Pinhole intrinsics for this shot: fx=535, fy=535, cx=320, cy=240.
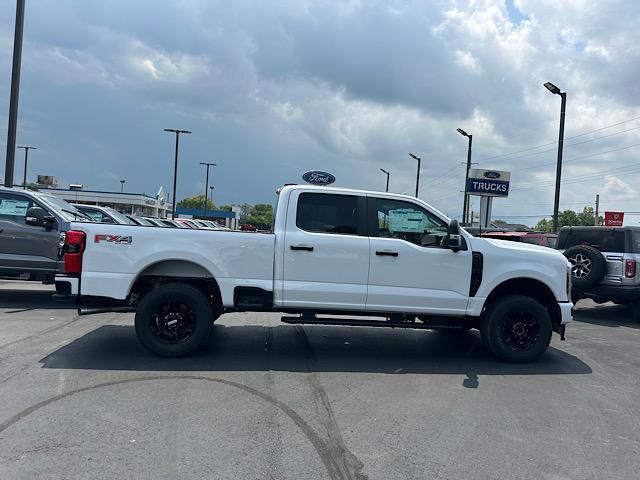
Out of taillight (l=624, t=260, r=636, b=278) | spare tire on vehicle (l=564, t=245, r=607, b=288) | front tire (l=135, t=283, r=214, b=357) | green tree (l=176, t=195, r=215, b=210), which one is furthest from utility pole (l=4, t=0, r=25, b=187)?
green tree (l=176, t=195, r=215, b=210)

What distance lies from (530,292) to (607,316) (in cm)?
588

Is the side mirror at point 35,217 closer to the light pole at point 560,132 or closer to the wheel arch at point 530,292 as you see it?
the wheel arch at point 530,292

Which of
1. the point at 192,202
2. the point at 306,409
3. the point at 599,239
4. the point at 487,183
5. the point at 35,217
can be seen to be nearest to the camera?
the point at 306,409

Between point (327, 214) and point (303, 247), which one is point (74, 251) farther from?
point (327, 214)

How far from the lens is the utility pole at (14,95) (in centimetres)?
1488

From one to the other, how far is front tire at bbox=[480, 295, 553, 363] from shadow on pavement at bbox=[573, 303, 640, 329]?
4648 mm

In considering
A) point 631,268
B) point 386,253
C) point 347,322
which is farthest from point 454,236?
point 631,268

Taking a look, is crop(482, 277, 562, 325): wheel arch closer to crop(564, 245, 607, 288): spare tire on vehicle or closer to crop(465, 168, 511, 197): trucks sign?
crop(564, 245, 607, 288): spare tire on vehicle

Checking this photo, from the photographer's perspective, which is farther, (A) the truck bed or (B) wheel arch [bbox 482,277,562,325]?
(B) wheel arch [bbox 482,277,562,325]

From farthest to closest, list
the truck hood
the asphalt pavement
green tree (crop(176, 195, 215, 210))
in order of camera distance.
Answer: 1. green tree (crop(176, 195, 215, 210))
2. the truck hood
3. the asphalt pavement

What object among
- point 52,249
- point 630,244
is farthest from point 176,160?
point 630,244

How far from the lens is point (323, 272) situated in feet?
21.5

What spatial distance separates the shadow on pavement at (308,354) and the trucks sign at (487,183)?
64.6ft

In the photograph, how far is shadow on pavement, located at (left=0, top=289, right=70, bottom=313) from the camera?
32.3 ft
